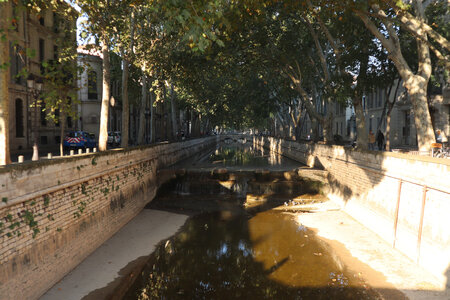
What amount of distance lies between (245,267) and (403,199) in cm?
555

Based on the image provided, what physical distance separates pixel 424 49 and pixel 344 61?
18.9ft

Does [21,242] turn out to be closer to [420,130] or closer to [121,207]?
[121,207]

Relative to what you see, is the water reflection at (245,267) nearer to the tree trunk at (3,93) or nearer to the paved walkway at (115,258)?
the paved walkway at (115,258)

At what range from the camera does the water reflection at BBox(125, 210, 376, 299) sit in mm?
9141

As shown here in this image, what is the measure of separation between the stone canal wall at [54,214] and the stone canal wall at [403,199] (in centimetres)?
976

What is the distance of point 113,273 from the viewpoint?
1000 centimetres

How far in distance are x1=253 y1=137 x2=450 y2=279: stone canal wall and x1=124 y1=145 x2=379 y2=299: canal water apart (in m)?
2.11

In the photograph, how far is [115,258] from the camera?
11078 millimetres

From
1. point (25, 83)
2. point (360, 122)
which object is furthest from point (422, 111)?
point (25, 83)

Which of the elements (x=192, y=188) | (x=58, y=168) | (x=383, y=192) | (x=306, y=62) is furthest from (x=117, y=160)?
(x=306, y=62)

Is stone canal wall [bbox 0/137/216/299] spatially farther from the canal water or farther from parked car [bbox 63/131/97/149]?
parked car [bbox 63/131/97/149]

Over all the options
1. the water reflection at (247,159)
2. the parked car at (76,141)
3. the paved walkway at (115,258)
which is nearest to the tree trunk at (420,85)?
the paved walkway at (115,258)

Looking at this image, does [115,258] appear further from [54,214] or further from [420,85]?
[420,85]

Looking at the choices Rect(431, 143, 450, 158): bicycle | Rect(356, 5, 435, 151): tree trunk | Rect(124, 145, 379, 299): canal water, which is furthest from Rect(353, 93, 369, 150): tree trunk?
Rect(124, 145, 379, 299): canal water
